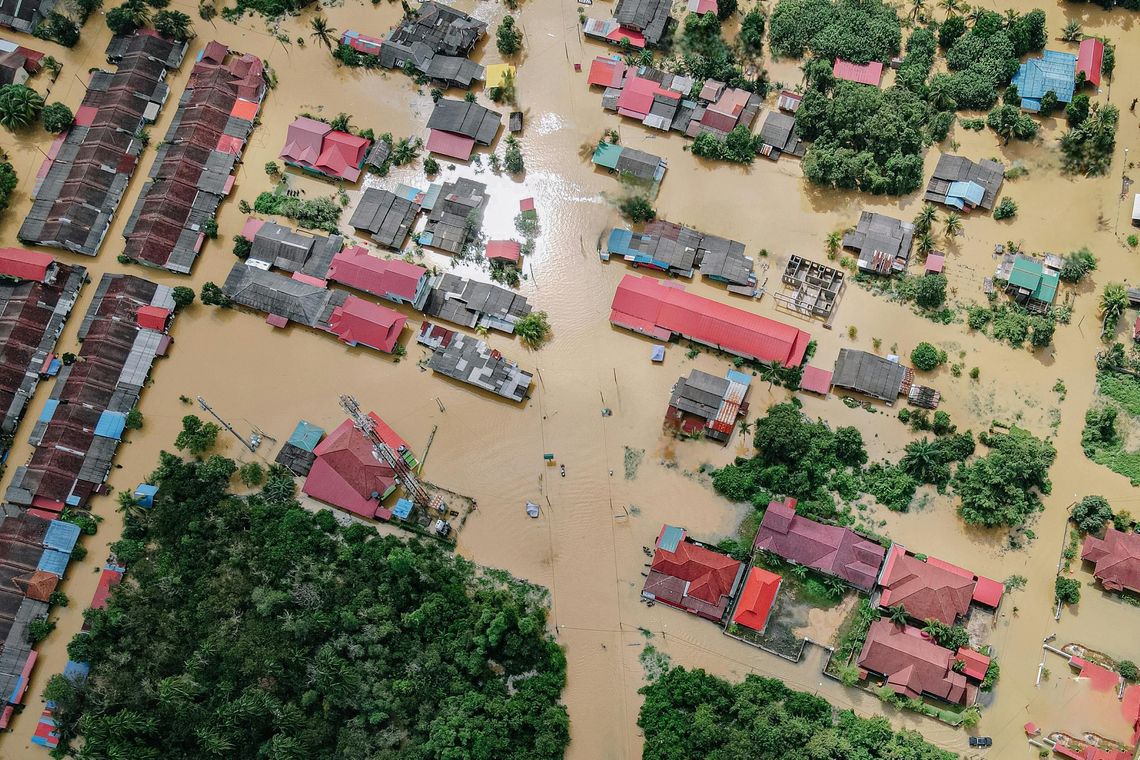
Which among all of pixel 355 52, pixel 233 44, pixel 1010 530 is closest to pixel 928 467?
pixel 1010 530

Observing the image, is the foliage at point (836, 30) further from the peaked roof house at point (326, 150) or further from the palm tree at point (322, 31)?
the palm tree at point (322, 31)

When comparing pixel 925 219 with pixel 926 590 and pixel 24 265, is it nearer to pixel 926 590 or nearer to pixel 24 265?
pixel 926 590

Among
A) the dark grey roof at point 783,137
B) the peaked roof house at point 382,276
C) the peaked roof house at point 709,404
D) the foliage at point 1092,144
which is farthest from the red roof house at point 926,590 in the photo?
the peaked roof house at point 382,276

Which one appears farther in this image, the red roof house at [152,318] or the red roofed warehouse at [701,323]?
the red roof house at [152,318]

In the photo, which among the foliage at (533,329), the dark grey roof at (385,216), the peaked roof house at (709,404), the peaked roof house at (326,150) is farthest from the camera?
the peaked roof house at (326,150)

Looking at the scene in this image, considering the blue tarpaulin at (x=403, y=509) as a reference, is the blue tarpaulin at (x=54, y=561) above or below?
below

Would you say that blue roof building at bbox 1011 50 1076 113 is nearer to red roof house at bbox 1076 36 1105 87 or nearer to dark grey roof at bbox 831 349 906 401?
red roof house at bbox 1076 36 1105 87

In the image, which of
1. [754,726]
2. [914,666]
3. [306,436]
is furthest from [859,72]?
[306,436]


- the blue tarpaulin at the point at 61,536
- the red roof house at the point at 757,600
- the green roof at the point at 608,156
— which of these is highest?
the green roof at the point at 608,156
